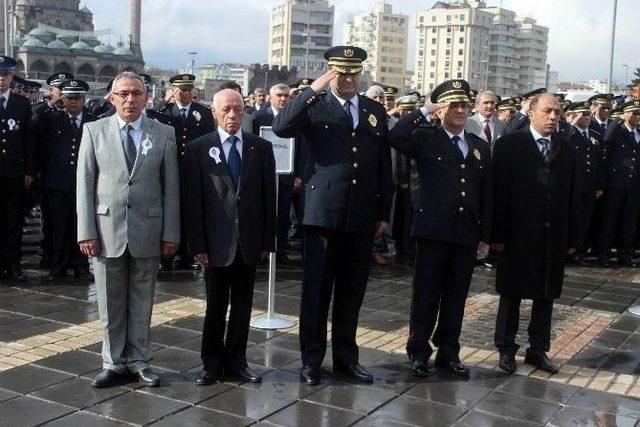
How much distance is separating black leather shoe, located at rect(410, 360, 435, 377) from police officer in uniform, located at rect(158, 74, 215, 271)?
4.46m

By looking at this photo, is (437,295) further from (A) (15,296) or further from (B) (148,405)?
(A) (15,296)

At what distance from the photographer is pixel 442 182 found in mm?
5773

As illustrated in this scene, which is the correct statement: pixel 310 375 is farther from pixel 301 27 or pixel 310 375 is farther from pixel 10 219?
pixel 301 27

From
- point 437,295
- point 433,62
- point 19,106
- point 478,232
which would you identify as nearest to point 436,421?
point 437,295

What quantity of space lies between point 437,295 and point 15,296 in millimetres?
4426

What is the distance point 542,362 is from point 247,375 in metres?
2.24

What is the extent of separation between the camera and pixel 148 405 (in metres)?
4.99

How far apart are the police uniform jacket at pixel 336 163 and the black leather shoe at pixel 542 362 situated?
1678 mm

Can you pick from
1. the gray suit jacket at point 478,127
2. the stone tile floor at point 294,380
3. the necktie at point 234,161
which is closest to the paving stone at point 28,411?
the stone tile floor at point 294,380

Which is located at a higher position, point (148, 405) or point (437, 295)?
point (437, 295)

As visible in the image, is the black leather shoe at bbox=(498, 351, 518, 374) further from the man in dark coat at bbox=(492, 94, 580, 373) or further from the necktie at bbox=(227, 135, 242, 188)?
the necktie at bbox=(227, 135, 242, 188)

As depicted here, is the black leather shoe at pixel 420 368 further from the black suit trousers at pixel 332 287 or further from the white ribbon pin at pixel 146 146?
the white ribbon pin at pixel 146 146

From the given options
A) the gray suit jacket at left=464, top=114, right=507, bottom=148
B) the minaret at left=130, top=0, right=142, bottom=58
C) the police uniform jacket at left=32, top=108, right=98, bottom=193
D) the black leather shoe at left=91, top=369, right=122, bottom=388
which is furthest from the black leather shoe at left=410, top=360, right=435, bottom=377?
the minaret at left=130, top=0, right=142, bottom=58

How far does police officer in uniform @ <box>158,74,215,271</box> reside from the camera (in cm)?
954
